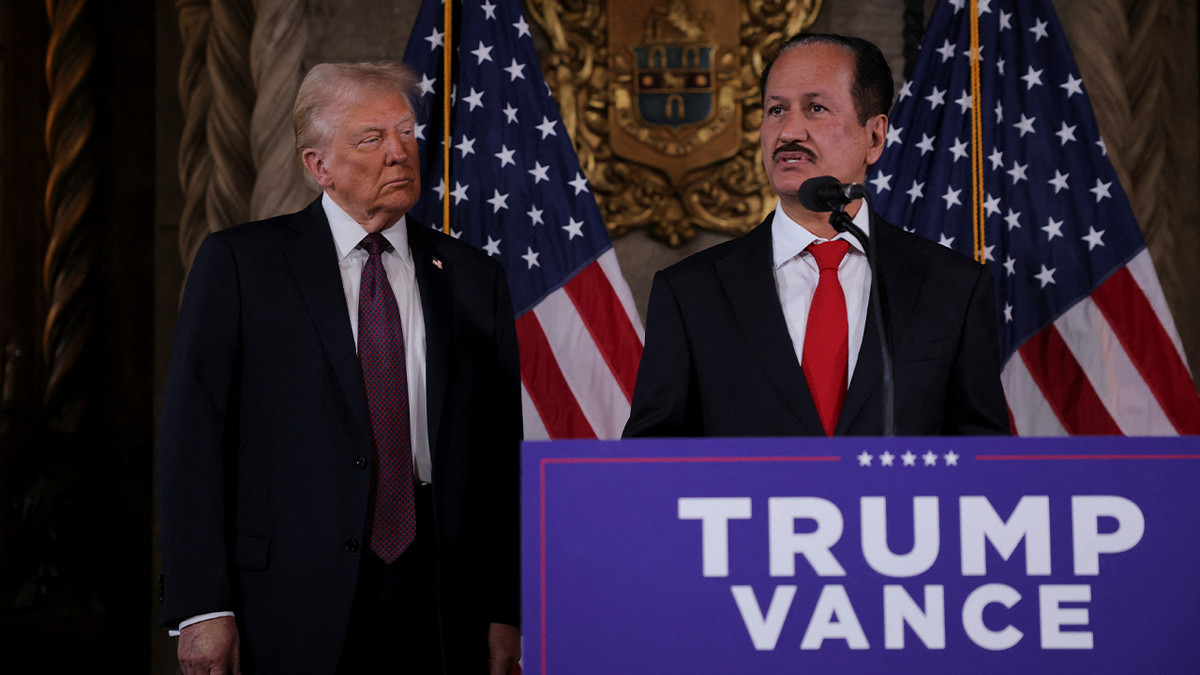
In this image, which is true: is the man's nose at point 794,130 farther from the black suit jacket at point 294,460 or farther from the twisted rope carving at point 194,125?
the twisted rope carving at point 194,125

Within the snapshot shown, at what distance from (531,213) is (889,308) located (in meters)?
1.48

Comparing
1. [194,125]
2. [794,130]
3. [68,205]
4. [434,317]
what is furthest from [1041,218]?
[68,205]

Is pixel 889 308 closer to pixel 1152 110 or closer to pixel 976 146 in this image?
pixel 976 146

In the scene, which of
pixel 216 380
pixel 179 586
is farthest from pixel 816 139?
pixel 179 586

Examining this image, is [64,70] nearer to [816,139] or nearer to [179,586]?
[179,586]

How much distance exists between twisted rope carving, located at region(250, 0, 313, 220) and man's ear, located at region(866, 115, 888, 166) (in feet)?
5.66

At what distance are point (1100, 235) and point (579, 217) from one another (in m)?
1.37

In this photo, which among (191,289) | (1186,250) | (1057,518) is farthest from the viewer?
(1186,250)

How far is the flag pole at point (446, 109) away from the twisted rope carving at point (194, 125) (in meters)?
0.80

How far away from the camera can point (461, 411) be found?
6.40 feet

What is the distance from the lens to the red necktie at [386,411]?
1.83 meters

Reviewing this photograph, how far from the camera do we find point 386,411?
1.87 meters

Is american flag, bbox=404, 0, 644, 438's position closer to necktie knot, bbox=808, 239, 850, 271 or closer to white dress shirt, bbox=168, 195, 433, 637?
white dress shirt, bbox=168, 195, 433, 637

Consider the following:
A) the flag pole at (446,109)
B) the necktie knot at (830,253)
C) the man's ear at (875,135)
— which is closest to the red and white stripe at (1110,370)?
the man's ear at (875,135)
